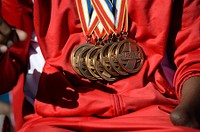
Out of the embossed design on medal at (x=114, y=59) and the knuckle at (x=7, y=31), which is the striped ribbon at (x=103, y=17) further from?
the knuckle at (x=7, y=31)

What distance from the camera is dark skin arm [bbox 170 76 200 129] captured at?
141 cm

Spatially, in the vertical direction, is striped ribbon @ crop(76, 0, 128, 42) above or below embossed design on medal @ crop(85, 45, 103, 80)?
above

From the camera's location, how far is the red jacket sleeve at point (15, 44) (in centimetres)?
179

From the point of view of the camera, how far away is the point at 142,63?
1711 mm

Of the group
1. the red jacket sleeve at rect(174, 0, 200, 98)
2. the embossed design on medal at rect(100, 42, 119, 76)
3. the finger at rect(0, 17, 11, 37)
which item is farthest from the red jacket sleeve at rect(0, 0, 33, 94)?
the red jacket sleeve at rect(174, 0, 200, 98)

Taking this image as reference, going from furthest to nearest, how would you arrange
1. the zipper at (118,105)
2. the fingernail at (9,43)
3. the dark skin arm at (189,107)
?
the zipper at (118,105)
the dark skin arm at (189,107)
the fingernail at (9,43)

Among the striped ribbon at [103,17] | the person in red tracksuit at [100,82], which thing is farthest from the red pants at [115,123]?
the striped ribbon at [103,17]

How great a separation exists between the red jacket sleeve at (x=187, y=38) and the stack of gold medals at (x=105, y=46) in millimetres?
136

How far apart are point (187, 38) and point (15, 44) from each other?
629mm

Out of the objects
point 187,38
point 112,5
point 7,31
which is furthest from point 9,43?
point 187,38

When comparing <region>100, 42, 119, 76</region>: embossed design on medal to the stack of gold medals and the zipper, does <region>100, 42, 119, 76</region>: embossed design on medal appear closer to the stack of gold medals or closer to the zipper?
the stack of gold medals

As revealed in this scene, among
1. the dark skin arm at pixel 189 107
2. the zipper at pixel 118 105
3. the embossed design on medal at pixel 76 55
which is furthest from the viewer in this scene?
the embossed design on medal at pixel 76 55

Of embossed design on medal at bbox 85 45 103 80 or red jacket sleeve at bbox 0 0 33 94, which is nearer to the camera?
embossed design on medal at bbox 85 45 103 80

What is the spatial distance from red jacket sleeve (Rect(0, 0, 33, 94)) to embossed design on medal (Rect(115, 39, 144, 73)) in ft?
1.26
